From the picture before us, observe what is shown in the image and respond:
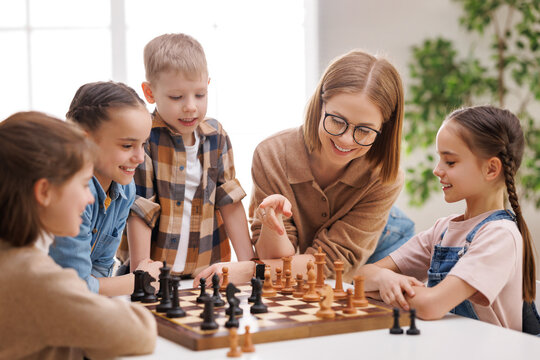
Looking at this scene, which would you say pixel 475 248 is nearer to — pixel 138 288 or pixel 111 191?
pixel 138 288

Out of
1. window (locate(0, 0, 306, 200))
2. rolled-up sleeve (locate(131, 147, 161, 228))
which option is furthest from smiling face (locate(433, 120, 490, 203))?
window (locate(0, 0, 306, 200))

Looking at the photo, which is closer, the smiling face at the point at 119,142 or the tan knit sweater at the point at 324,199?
the smiling face at the point at 119,142

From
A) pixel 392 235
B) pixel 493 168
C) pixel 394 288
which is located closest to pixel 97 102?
pixel 394 288

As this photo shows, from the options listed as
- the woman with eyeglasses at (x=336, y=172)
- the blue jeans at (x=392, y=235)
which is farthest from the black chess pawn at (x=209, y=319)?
the blue jeans at (x=392, y=235)

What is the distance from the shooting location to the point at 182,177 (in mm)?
2506

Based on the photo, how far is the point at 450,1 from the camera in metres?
4.98

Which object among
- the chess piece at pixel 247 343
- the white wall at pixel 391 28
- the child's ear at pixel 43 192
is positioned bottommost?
the chess piece at pixel 247 343

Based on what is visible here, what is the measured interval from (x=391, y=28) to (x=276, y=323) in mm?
4093

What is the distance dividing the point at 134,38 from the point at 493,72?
2.89 m

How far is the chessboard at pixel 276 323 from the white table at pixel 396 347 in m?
0.02

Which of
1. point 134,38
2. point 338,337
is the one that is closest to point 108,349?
point 338,337

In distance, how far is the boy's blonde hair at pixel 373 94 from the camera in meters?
2.30

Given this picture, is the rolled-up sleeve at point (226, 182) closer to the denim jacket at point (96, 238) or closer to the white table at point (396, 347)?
the denim jacket at point (96, 238)

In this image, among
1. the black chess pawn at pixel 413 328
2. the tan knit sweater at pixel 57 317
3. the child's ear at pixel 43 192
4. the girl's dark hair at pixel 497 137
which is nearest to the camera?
the tan knit sweater at pixel 57 317
